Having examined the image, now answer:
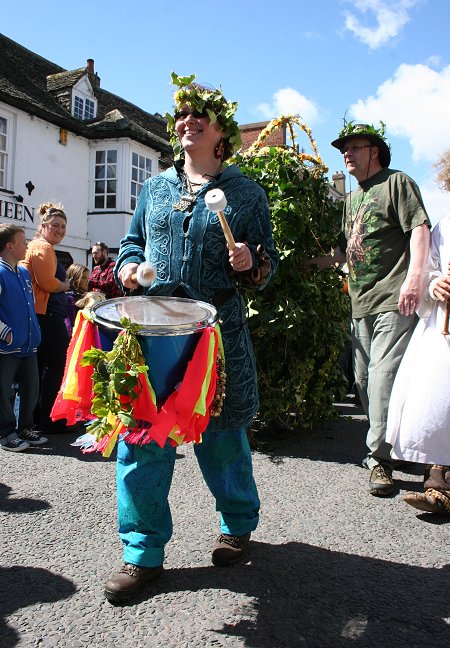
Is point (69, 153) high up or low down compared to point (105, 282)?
up

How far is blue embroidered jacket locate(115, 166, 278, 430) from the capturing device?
2.35 meters

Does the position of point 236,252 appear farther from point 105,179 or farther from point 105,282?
point 105,179

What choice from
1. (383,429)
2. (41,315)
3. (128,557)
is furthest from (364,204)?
(41,315)

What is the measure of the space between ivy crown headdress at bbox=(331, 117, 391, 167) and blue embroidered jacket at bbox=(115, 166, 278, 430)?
1652mm

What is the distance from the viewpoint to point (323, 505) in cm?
319

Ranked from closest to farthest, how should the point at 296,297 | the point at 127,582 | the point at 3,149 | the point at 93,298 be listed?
the point at 127,582 → the point at 93,298 → the point at 296,297 → the point at 3,149

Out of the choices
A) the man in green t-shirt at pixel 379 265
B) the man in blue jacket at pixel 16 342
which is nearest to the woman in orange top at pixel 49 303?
the man in blue jacket at pixel 16 342

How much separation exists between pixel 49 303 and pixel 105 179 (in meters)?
13.7

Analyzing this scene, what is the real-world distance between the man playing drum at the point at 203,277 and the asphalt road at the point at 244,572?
0.17 meters

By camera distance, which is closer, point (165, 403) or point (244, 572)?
point (165, 403)

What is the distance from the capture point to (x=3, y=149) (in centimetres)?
1505

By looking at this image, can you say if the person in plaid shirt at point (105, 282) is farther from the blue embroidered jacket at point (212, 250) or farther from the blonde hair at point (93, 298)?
the blue embroidered jacket at point (212, 250)

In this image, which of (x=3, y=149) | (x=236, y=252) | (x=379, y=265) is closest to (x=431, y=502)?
(x=379, y=265)

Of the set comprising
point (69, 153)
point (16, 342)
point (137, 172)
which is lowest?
point (16, 342)
